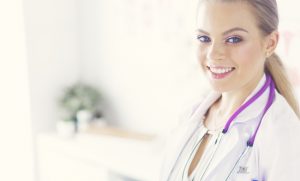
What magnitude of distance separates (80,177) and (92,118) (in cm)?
42

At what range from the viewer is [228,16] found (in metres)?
0.89

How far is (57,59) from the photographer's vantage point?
7.69 feet

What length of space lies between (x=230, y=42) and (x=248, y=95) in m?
0.16

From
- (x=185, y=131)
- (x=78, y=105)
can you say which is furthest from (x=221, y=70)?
(x=78, y=105)

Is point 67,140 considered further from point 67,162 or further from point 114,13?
point 114,13

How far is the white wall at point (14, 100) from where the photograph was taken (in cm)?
219

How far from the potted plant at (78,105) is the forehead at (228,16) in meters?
1.46

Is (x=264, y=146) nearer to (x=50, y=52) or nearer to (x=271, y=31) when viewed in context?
(x=271, y=31)

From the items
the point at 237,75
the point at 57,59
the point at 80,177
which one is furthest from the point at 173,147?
the point at 57,59

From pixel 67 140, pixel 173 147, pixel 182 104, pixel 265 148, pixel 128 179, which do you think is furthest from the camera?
pixel 67 140

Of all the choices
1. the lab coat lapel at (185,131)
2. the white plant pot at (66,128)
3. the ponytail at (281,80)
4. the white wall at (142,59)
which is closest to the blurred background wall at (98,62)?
the white wall at (142,59)

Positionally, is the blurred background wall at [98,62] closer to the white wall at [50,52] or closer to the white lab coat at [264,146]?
the white wall at [50,52]

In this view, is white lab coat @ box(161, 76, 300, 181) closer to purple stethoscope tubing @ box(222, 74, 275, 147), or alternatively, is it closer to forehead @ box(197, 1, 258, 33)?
purple stethoscope tubing @ box(222, 74, 275, 147)

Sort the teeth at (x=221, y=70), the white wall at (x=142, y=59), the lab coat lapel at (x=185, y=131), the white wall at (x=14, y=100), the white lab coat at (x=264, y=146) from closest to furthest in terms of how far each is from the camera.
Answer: the white lab coat at (x=264, y=146) → the teeth at (x=221, y=70) → the lab coat lapel at (x=185, y=131) → the white wall at (x=142, y=59) → the white wall at (x=14, y=100)
